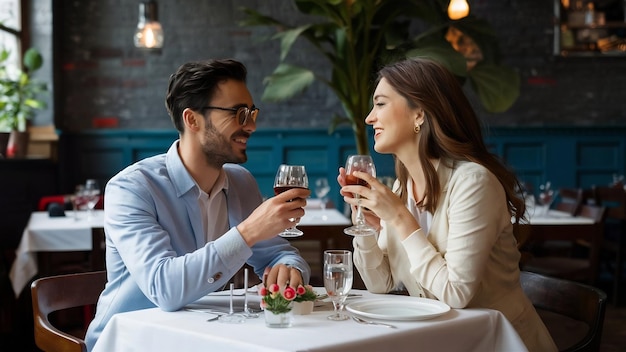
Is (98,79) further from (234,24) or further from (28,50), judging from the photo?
(234,24)

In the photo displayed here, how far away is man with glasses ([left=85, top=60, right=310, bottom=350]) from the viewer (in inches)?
79.9

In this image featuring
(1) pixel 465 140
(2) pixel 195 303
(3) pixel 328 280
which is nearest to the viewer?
(3) pixel 328 280

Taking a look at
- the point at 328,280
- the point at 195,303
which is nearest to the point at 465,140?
the point at 328,280

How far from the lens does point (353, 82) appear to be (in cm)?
573

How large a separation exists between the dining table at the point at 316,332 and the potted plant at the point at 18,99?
468 centimetres

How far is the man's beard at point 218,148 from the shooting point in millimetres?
2357

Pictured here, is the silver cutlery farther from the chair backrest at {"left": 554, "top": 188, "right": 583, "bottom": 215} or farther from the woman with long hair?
the chair backrest at {"left": 554, "top": 188, "right": 583, "bottom": 215}

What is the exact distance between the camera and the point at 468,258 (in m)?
2.07

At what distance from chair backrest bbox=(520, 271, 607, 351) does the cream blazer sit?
0.11 m

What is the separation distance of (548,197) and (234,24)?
3512 mm

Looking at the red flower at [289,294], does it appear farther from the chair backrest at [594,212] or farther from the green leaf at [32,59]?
the green leaf at [32,59]

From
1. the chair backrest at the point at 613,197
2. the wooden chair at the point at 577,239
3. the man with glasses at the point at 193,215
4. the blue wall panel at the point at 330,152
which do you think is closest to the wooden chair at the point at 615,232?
the chair backrest at the point at 613,197

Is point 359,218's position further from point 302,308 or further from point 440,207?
point 302,308

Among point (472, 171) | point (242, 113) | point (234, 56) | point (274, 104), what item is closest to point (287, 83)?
point (274, 104)
